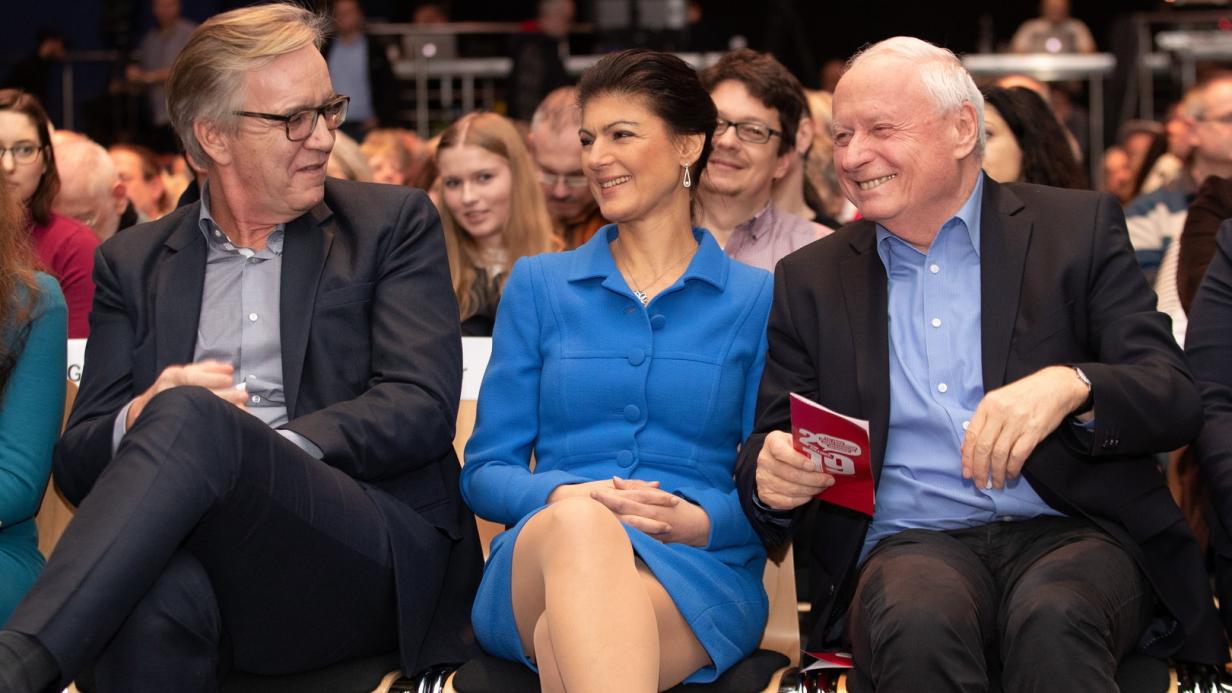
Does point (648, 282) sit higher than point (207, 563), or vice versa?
point (648, 282)

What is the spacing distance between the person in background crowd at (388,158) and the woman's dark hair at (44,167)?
1.64 meters

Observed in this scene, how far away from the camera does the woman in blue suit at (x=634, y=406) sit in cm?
269

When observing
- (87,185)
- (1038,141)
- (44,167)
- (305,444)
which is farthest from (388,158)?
(305,444)

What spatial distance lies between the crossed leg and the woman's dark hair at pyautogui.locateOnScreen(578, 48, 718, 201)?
38.6 inches

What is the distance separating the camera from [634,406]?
298 centimetres

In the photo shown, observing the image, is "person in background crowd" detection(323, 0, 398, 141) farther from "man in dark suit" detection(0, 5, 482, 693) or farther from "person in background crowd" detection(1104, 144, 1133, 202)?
"man in dark suit" detection(0, 5, 482, 693)

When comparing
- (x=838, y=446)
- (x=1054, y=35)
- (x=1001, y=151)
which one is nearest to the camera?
(x=838, y=446)

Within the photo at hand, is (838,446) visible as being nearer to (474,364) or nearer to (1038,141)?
(474,364)

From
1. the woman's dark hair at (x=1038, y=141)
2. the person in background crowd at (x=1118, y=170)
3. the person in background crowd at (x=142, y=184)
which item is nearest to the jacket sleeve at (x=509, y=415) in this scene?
the woman's dark hair at (x=1038, y=141)

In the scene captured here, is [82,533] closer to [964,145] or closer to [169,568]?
[169,568]

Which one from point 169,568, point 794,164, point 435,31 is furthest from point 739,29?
point 169,568

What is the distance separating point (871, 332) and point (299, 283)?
1.17 m

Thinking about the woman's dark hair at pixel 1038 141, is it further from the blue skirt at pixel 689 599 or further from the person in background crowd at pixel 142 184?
the person in background crowd at pixel 142 184

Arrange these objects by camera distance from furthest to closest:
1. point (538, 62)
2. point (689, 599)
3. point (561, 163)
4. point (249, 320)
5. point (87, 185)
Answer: point (538, 62)
point (561, 163)
point (87, 185)
point (249, 320)
point (689, 599)
